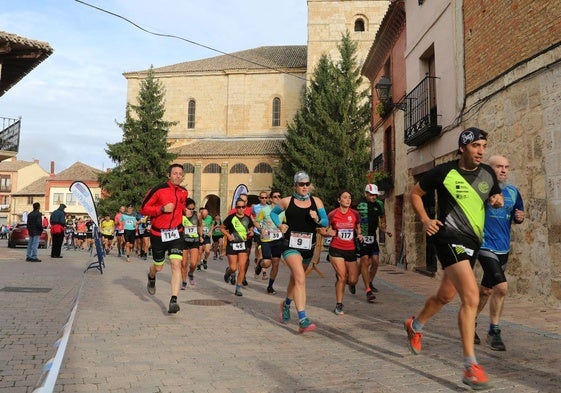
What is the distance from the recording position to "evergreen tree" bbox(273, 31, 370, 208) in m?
35.4

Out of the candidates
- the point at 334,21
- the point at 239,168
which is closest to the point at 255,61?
the point at 334,21

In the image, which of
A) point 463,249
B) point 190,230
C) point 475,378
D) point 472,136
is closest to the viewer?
point 475,378

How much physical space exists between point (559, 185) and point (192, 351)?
6.09m

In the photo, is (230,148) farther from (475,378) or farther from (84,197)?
(475,378)

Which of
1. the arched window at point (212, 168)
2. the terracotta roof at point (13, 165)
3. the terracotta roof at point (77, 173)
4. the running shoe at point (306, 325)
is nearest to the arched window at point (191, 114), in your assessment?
the arched window at point (212, 168)

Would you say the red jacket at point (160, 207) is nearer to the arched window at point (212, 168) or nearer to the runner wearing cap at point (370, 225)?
the runner wearing cap at point (370, 225)

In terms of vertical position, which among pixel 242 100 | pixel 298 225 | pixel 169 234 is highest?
pixel 242 100

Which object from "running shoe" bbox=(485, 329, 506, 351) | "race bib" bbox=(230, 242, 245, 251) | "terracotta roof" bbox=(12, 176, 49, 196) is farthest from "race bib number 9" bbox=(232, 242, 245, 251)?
"terracotta roof" bbox=(12, 176, 49, 196)

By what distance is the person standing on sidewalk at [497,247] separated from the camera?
202 inches

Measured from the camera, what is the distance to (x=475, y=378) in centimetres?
353

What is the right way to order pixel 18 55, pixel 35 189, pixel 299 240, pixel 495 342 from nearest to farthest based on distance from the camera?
pixel 495 342 → pixel 299 240 → pixel 18 55 → pixel 35 189

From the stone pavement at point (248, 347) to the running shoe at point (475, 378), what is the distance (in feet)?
0.32

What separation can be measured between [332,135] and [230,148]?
13.4m

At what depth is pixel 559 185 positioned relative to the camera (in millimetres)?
7672
